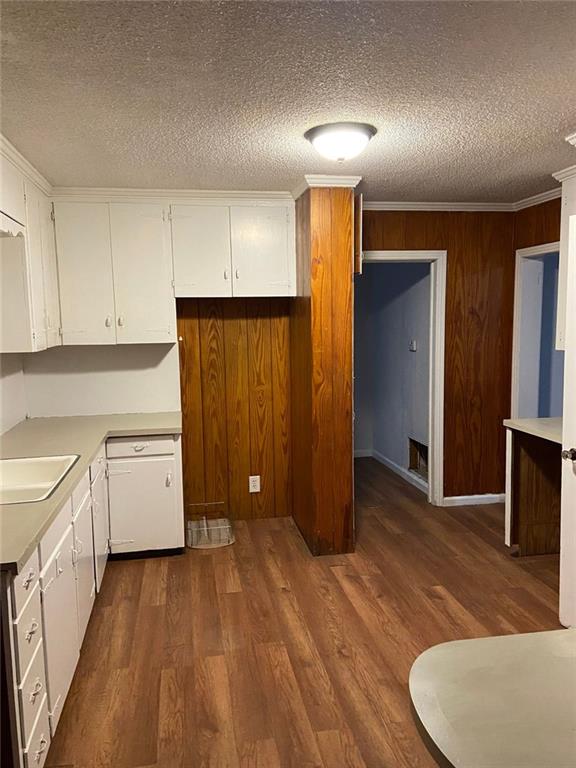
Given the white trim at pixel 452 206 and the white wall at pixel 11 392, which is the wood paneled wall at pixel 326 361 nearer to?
the white trim at pixel 452 206

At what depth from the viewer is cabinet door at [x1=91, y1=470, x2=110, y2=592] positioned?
3143 mm

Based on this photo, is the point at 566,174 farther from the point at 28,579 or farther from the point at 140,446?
the point at 28,579

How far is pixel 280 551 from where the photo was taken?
3902 mm

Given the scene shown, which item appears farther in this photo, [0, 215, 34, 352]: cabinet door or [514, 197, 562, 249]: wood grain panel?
[514, 197, 562, 249]: wood grain panel

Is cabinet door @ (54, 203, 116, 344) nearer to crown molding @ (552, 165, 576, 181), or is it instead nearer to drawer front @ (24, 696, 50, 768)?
drawer front @ (24, 696, 50, 768)

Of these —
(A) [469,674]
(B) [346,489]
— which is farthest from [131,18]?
(B) [346,489]

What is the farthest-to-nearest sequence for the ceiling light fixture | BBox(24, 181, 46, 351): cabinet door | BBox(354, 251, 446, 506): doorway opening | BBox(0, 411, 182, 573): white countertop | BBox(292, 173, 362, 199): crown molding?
BBox(354, 251, 446, 506): doorway opening, BBox(292, 173, 362, 199): crown molding, BBox(24, 181, 46, 351): cabinet door, the ceiling light fixture, BBox(0, 411, 182, 573): white countertop

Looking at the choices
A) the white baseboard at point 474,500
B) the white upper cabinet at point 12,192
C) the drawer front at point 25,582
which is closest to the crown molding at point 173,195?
the white upper cabinet at point 12,192

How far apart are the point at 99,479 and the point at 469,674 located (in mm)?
2636

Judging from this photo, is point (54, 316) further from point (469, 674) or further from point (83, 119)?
point (469, 674)

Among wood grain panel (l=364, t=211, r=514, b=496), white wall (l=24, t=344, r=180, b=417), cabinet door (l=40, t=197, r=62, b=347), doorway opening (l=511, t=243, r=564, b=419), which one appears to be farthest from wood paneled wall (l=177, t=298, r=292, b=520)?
doorway opening (l=511, t=243, r=564, b=419)

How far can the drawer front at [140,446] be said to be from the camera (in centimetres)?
365

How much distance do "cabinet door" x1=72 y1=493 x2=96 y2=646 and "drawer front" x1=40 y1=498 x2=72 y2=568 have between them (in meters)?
0.13

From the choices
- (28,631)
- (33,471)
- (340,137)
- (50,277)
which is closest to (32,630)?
(28,631)
